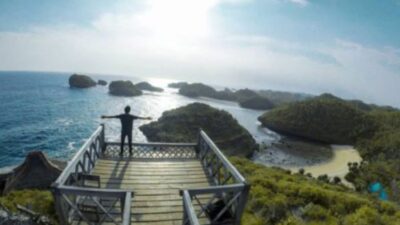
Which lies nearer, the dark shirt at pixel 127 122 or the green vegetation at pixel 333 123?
the dark shirt at pixel 127 122

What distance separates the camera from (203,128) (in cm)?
6206

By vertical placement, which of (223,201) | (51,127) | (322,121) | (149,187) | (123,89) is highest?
(223,201)

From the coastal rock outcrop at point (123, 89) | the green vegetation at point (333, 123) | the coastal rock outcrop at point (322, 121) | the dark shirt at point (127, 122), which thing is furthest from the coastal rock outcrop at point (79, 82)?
the dark shirt at point (127, 122)

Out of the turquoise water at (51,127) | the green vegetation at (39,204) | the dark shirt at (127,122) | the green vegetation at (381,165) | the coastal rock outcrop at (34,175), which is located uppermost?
the dark shirt at (127,122)

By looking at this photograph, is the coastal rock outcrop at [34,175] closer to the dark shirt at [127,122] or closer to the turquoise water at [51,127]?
the dark shirt at [127,122]

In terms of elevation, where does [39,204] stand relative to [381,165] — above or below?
above

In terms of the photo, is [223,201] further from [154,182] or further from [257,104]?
[257,104]

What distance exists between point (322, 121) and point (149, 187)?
78869mm

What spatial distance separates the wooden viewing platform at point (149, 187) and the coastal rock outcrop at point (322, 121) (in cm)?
6985

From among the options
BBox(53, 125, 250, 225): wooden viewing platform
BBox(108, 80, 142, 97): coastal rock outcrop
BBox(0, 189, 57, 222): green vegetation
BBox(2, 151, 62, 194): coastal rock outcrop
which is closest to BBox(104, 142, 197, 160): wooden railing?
BBox(53, 125, 250, 225): wooden viewing platform

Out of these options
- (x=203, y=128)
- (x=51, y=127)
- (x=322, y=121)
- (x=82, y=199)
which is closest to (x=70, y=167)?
(x=82, y=199)

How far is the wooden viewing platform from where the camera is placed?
737cm

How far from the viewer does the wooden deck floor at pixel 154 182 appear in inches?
346

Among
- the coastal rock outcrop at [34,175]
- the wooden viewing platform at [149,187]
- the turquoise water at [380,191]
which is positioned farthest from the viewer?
the turquoise water at [380,191]
